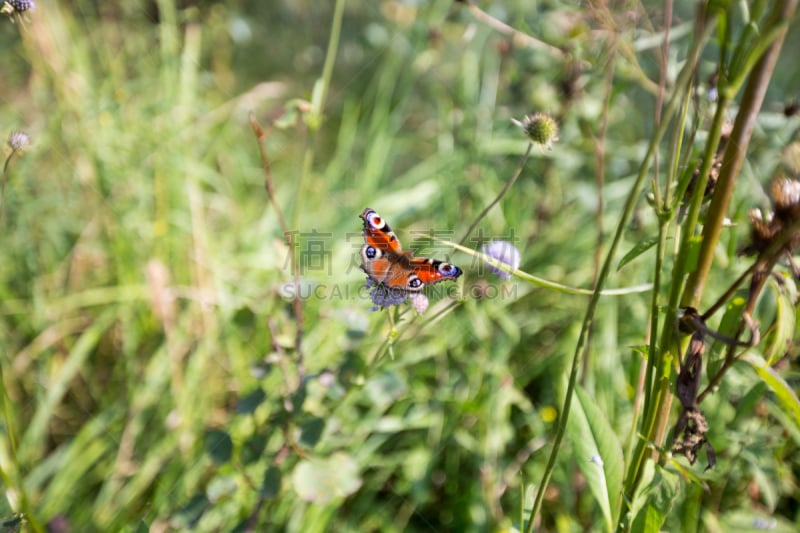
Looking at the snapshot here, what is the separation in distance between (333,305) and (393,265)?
23.0 inches

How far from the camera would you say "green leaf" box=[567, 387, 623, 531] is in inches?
26.3

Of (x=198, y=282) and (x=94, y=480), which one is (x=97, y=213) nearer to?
(x=198, y=282)

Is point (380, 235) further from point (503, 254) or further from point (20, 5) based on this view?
point (20, 5)

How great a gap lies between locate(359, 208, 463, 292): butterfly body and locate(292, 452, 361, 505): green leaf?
31 centimetres

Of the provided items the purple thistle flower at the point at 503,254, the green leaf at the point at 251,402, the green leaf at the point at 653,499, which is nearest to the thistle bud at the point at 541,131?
the purple thistle flower at the point at 503,254

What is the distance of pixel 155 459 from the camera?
48.6 inches

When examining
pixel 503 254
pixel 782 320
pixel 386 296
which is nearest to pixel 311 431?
pixel 386 296

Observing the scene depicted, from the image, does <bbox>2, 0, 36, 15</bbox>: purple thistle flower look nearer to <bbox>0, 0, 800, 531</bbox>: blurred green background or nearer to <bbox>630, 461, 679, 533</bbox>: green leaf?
<bbox>0, 0, 800, 531</bbox>: blurred green background

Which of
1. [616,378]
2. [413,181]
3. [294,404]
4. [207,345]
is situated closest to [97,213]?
[207,345]

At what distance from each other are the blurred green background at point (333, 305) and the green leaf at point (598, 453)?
77 millimetres

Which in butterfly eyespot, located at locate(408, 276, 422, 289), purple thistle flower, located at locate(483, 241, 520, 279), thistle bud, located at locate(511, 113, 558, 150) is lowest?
purple thistle flower, located at locate(483, 241, 520, 279)

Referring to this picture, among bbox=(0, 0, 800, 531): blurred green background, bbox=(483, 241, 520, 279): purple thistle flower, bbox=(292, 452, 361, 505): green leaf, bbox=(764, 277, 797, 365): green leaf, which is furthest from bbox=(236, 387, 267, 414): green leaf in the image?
bbox=(764, 277, 797, 365): green leaf

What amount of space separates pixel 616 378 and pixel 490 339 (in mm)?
291

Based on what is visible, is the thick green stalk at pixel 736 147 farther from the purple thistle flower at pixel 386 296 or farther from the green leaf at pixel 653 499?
the purple thistle flower at pixel 386 296
